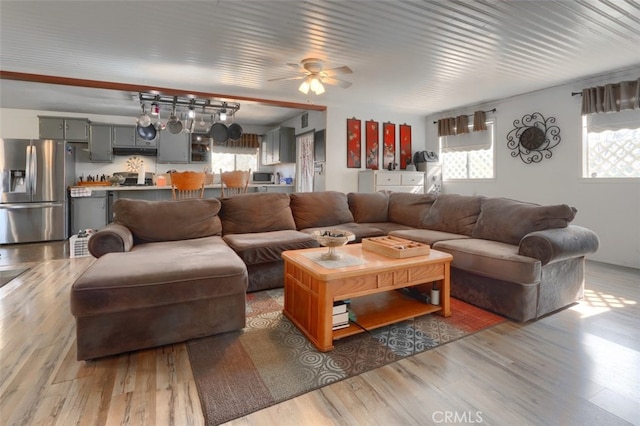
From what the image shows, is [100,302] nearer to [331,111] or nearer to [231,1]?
[231,1]

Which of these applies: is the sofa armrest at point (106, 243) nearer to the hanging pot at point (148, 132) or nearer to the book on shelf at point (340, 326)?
the book on shelf at point (340, 326)

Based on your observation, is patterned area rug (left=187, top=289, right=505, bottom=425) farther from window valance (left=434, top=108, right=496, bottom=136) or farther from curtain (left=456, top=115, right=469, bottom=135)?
curtain (left=456, top=115, right=469, bottom=135)

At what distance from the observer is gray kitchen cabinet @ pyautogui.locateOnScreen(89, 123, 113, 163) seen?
617 centimetres

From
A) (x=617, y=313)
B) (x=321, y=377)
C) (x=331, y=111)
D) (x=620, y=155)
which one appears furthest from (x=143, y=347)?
(x=620, y=155)

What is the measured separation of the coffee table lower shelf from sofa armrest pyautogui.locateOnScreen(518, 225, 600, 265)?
781 millimetres

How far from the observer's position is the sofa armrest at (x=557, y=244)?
7.18 ft

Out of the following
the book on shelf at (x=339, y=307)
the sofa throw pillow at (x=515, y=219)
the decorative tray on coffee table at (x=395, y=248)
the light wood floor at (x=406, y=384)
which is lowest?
the light wood floor at (x=406, y=384)

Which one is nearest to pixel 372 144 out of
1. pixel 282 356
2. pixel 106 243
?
pixel 106 243

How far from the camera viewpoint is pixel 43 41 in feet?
10.0

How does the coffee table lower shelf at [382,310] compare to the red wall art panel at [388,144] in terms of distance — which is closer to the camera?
the coffee table lower shelf at [382,310]

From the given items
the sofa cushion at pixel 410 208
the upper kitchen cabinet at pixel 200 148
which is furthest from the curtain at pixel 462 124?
the upper kitchen cabinet at pixel 200 148

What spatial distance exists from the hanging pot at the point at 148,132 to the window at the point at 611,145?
718 centimetres

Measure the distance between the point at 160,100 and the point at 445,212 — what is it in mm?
4285

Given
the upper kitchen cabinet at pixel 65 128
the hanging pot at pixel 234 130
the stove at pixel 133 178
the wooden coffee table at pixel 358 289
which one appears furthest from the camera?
the stove at pixel 133 178
